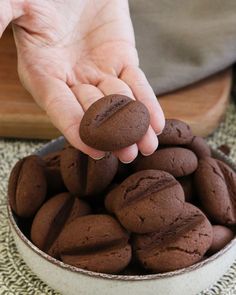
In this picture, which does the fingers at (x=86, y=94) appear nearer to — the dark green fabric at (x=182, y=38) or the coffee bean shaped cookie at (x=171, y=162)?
the coffee bean shaped cookie at (x=171, y=162)

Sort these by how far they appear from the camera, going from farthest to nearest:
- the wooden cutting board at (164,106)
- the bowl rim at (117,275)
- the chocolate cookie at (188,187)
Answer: the wooden cutting board at (164,106)
the chocolate cookie at (188,187)
the bowl rim at (117,275)

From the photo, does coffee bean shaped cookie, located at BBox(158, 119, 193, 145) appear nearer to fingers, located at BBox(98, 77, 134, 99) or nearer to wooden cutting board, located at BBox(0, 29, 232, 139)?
A: fingers, located at BBox(98, 77, 134, 99)

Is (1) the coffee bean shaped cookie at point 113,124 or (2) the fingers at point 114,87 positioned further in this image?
(2) the fingers at point 114,87

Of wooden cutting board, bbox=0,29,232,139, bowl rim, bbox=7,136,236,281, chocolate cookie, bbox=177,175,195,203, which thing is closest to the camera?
bowl rim, bbox=7,136,236,281

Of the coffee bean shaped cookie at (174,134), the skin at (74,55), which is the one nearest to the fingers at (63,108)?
the skin at (74,55)

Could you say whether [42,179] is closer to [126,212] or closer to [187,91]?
[126,212]

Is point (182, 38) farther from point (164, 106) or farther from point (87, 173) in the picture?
point (87, 173)

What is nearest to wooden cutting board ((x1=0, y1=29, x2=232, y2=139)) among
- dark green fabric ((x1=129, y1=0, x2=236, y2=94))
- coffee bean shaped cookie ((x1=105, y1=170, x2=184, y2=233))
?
dark green fabric ((x1=129, y1=0, x2=236, y2=94))

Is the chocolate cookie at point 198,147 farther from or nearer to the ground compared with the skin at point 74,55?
nearer to the ground
